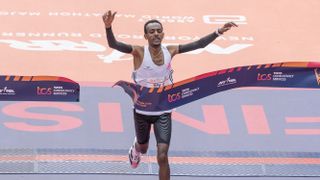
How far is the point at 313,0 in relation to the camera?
1688 cm

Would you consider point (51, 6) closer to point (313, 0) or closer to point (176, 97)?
point (313, 0)

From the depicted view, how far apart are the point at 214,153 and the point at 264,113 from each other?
145 cm

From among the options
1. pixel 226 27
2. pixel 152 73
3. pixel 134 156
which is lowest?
pixel 134 156

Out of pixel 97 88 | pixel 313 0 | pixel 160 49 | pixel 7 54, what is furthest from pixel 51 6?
pixel 160 49

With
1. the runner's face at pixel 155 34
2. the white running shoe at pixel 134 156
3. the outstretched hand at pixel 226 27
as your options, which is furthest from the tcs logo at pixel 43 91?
the outstretched hand at pixel 226 27

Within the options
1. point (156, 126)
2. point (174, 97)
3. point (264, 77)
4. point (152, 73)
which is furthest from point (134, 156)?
point (264, 77)

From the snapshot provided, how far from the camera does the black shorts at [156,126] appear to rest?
935 centimetres

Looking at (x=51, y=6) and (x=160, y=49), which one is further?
(x=51, y=6)

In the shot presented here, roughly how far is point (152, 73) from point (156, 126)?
62 centimetres

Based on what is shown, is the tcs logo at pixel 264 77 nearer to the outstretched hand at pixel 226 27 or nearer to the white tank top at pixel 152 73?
the outstretched hand at pixel 226 27

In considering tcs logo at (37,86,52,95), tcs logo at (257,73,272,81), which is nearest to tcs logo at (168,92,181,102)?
tcs logo at (257,73,272,81)

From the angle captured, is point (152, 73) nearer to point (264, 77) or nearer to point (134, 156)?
point (134, 156)

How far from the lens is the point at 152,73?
9.40 m

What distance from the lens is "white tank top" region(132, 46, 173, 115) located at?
30.8 ft
